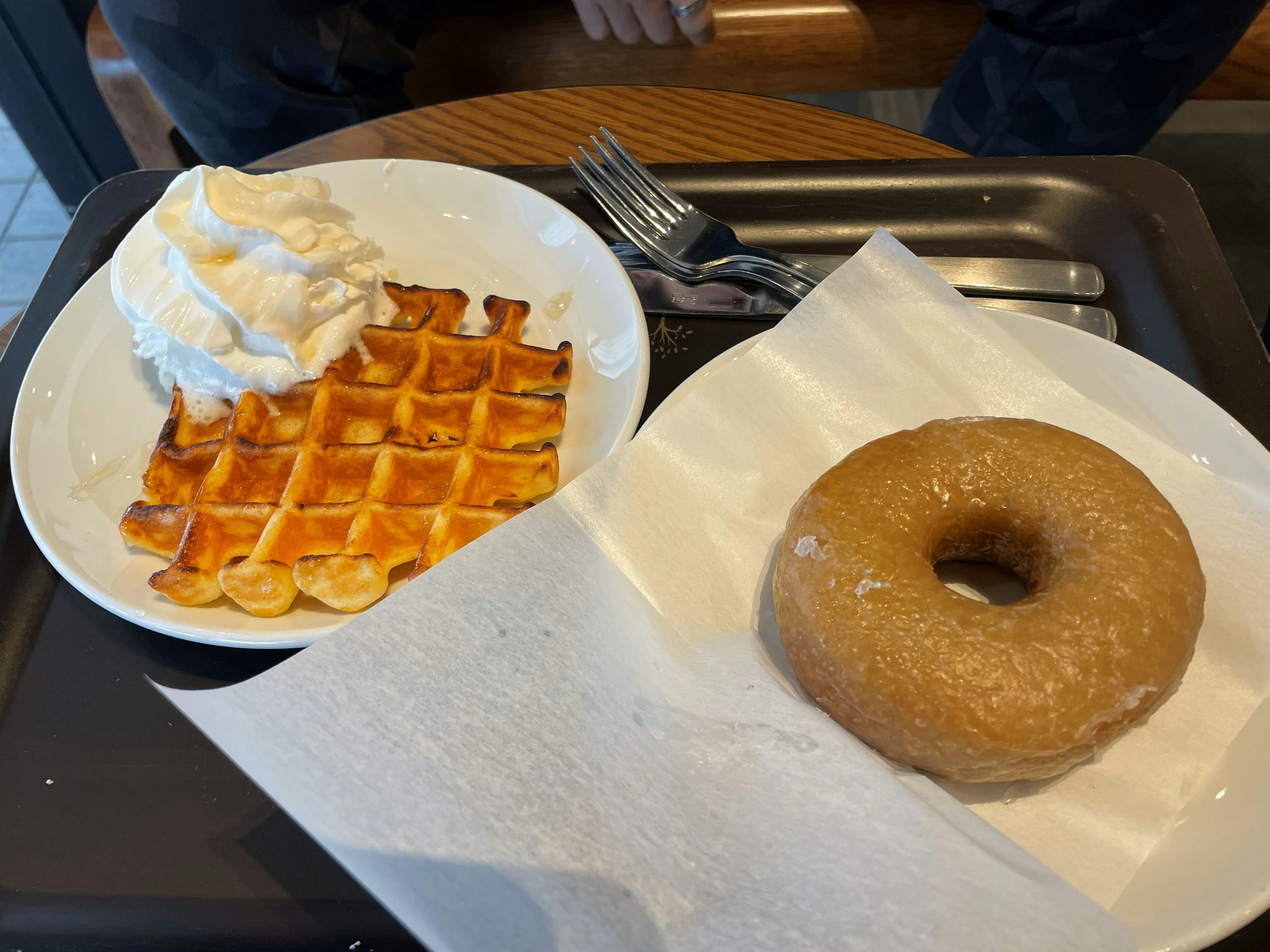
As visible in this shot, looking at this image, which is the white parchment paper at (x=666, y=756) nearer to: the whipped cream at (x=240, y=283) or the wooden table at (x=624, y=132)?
the whipped cream at (x=240, y=283)

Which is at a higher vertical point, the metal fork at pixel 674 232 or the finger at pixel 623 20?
the finger at pixel 623 20

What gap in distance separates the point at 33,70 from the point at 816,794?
8.82 ft

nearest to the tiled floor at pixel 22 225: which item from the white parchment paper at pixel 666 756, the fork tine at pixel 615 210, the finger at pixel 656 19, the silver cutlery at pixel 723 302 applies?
the finger at pixel 656 19

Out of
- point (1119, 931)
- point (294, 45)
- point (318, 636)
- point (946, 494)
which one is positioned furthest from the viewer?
point (294, 45)

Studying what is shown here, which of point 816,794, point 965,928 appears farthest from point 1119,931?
point 816,794

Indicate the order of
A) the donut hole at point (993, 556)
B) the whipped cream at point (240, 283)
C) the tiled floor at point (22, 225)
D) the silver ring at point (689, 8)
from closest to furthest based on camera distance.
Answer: the donut hole at point (993, 556)
the whipped cream at point (240, 283)
the silver ring at point (689, 8)
the tiled floor at point (22, 225)

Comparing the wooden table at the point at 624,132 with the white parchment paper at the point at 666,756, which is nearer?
the white parchment paper at the point at 666,756

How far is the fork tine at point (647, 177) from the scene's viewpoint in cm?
132

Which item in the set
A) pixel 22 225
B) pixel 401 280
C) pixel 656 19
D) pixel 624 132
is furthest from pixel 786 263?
pixel 22 225

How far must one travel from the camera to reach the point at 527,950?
1.84 feet

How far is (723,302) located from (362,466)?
57 centimetres

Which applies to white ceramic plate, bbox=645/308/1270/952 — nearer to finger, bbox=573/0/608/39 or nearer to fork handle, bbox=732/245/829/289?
fork handle, bbox=732/245/829/289

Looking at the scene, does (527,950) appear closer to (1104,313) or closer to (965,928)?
(965,928)

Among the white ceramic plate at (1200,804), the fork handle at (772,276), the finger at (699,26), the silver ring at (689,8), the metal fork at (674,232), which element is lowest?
the white ceramic plate at (1200,804)
